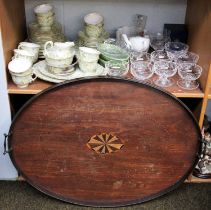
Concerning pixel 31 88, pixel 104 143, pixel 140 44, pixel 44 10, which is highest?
pixel 44 10

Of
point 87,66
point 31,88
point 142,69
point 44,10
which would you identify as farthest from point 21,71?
point 142,69

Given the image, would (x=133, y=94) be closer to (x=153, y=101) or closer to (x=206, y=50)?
(x=153, y=101)

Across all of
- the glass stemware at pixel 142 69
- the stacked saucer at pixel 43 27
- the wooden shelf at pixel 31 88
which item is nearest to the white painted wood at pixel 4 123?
the wooden shelf at pixel 31 88

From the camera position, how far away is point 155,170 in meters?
1.57

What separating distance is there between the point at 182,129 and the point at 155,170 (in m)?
0.23

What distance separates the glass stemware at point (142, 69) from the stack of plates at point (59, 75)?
5.5 inches

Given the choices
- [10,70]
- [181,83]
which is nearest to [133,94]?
[181,83]

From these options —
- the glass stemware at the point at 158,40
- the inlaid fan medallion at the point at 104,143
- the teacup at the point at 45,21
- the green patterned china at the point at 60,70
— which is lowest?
the inlaid fan medallion at the point at 104,143

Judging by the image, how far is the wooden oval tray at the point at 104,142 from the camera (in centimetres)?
140

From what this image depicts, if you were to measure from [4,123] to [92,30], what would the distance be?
1.91 ft

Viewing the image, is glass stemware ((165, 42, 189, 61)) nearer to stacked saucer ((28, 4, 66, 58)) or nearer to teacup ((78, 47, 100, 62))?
teacup ((78, 47, 100, 62))

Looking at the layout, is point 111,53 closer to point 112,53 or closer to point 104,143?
point 112,53

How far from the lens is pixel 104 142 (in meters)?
1.49

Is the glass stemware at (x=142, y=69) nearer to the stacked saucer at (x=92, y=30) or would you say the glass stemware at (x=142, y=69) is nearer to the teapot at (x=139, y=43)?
the teapot at (x=139, y=43)
